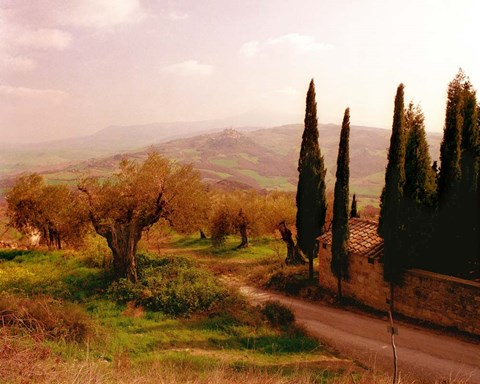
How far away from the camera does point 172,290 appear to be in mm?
19047

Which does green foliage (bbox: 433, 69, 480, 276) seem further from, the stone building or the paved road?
the paved road

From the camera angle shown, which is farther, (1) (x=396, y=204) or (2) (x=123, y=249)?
(2) (x=123, y=249)

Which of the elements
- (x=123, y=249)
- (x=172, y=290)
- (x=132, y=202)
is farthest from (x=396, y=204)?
(x=123, y=249)

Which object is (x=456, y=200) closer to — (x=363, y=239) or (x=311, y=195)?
(x=363, y=239)

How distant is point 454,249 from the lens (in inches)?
698

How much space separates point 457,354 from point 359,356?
395cm

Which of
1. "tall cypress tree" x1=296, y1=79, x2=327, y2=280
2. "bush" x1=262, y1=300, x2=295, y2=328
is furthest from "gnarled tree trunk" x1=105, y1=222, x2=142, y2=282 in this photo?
"tall cypress tree" x1=296, y1=79, x2=327, y2=280

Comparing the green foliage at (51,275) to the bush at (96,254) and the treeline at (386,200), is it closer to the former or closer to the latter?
the bush at (96,254)

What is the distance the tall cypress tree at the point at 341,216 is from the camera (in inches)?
817

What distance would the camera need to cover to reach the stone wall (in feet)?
51.8

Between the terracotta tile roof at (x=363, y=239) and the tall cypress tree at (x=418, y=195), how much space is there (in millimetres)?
2009

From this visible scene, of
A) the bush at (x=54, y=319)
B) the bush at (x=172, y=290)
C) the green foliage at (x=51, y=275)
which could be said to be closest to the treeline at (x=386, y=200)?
the bush at (x=172, y=290)

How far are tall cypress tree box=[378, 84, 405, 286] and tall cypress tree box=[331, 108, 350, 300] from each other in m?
2.79

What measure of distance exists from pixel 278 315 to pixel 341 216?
7074mm
